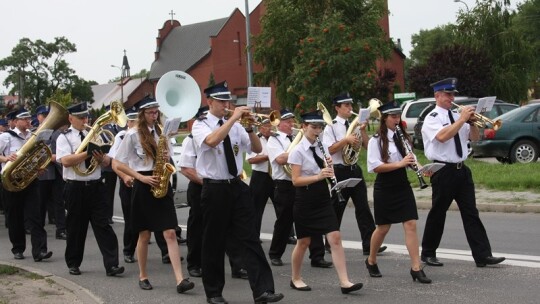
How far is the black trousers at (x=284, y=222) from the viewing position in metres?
9.29

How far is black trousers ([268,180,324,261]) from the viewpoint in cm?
929

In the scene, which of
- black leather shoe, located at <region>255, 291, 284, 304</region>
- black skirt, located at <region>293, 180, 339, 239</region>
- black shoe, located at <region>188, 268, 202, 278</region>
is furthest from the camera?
black shoe, located at <region>188, 268, 202, 278</region>

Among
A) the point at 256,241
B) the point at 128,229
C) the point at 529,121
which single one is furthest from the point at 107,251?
the point at 529,121

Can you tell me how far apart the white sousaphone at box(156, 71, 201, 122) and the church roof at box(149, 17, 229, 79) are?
7735 centimetres

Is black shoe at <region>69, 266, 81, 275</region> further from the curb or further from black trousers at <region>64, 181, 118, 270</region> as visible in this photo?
the curb

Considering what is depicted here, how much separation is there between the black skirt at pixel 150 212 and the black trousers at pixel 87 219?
4.27 feet

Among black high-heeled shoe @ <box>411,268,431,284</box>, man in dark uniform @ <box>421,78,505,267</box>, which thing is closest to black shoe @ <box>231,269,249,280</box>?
black high-heeled shoe @ <box>411,268,431,284</box>

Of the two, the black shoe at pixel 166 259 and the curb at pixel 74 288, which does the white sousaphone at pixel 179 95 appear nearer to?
the curb at pixel 74 288

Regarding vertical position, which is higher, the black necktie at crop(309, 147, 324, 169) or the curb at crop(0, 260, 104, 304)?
the black necktie at crop(309, 147, 324, 169)

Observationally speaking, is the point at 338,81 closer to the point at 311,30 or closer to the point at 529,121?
the point at 311,30

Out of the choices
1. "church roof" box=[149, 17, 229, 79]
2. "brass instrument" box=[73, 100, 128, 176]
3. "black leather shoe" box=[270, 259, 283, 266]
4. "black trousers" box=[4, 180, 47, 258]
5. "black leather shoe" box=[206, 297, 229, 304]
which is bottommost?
"black leather shoe" box=[270, 259, 283, 266]

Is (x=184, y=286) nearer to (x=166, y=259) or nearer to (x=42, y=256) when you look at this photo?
(x=166, y=259)

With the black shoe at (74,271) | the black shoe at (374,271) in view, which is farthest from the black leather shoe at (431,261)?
the black shoe at (74,271)

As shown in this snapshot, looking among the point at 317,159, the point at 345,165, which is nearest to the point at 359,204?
the point at 345,165
